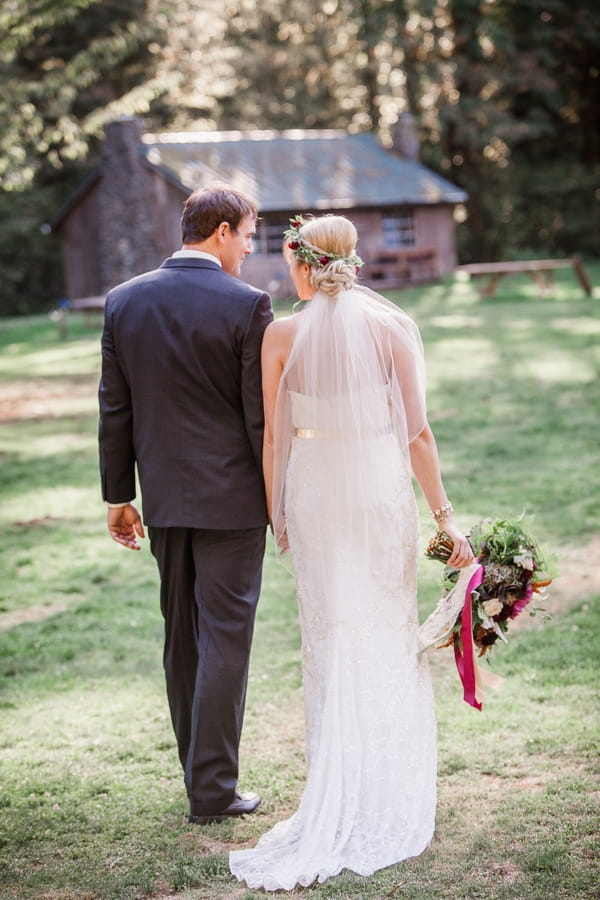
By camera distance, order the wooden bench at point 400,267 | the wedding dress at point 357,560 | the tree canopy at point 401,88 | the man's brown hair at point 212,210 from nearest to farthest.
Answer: the wedding dress at point 357,560
the man's brown hair at point 212,210
the wooden bench at point 400,267
the tree canopy at point 401,88

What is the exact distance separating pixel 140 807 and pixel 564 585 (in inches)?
129

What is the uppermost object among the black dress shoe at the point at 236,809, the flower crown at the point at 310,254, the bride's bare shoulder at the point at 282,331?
the flower crown at the point at 310,254

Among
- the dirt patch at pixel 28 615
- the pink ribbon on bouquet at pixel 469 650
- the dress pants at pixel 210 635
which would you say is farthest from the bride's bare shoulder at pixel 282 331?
Result: the dirt patch at pixel 28 615

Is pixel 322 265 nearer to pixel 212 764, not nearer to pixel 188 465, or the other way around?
pixel 188 465

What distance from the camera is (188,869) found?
135 inches

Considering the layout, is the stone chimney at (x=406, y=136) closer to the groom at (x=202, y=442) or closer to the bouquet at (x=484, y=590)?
the groom at (x=202, y=442)

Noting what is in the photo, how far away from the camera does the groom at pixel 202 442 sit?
3.59 meters

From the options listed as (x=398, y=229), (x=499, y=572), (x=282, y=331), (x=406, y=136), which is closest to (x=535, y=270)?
(x=398, y=229)

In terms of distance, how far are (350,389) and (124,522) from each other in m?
1.06

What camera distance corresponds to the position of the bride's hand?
12.0 ft

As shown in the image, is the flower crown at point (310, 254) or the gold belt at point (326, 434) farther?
the gold belt at point (326, 434)

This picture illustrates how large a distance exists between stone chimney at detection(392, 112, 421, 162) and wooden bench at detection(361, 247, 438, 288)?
4084 millimetres

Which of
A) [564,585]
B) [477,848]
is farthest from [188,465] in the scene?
[564,585]

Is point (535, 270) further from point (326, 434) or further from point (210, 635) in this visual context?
point (210, 635)
